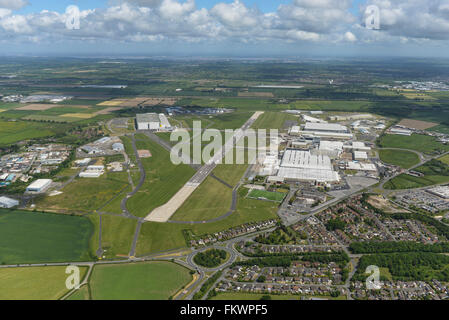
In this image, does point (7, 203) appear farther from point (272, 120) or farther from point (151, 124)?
point (272, 120)

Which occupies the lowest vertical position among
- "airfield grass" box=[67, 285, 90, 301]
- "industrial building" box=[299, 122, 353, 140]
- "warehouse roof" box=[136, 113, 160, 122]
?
"airfield grass" box=[67, 285, 90, 301]

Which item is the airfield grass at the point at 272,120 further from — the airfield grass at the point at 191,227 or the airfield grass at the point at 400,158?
the airfield grass at the point at 191,227

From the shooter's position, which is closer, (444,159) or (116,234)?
(116,234)

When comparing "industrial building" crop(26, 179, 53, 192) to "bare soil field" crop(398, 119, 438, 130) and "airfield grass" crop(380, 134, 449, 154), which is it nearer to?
"airfield grass" crop(380, 134, 449, 154)

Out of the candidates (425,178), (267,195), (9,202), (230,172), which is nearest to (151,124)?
(230,172)

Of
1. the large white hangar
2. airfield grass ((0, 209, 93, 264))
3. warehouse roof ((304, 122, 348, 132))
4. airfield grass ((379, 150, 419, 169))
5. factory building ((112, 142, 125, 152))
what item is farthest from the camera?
warehouse roof ((304, 122, 348, 132))

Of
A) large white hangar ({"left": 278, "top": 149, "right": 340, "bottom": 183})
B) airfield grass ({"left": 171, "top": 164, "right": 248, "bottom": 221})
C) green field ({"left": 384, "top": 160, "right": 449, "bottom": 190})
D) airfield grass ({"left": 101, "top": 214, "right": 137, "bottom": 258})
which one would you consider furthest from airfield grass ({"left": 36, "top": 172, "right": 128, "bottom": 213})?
green field ({"left": 384, "top": 160, "right": 449, "bottom": 190})
